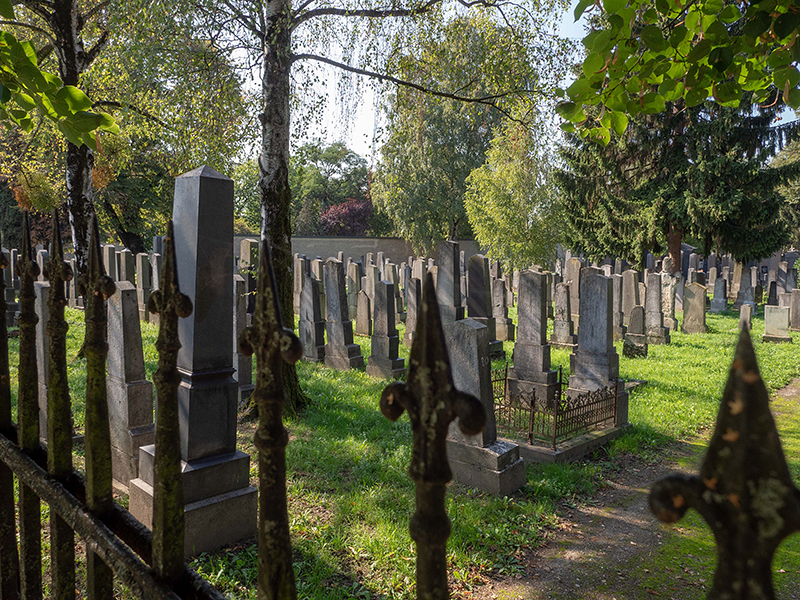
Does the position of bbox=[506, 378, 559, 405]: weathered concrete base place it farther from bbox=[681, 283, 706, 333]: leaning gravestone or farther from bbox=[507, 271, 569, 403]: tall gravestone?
bbox=[681, 283, 706, 333]: leaning gravestone

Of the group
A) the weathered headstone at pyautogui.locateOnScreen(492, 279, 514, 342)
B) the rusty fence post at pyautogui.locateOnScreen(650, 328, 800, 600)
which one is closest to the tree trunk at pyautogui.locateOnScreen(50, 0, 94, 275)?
the weathered headstone at pyautogui.locateOnScreen(492, 279, 514, 342)

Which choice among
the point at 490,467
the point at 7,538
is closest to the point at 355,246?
the point at 490,467

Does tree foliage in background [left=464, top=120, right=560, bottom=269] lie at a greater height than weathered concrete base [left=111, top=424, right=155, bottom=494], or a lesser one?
greater

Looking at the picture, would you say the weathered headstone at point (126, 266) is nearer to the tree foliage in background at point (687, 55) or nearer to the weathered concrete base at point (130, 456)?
the weathered concrete base at point (130, 456)

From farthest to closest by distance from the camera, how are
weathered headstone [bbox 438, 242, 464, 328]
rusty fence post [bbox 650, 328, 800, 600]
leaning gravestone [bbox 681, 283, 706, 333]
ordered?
leaning gravestone [bbox 681, 283, 706, 333]
weathered headstone [bbox 438, 242, 464, 328]
rusty fence post [bbox 650, 328, 800, 600]

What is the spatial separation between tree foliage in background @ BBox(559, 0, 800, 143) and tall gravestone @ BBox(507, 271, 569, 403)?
520 cm

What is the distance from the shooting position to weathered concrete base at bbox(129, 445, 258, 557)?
4.03 meters

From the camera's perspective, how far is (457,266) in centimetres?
1038

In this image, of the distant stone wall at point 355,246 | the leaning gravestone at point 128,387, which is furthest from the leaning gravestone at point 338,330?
the distant stone wall at point 355,246

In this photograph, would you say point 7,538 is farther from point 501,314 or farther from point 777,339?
point 777,339

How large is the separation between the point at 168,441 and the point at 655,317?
46.4 ft

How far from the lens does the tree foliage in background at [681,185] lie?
2250 cm

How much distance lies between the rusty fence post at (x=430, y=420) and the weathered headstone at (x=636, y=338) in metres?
11.9

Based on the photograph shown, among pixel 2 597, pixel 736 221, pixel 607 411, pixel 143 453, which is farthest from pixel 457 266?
pixel 736 221
